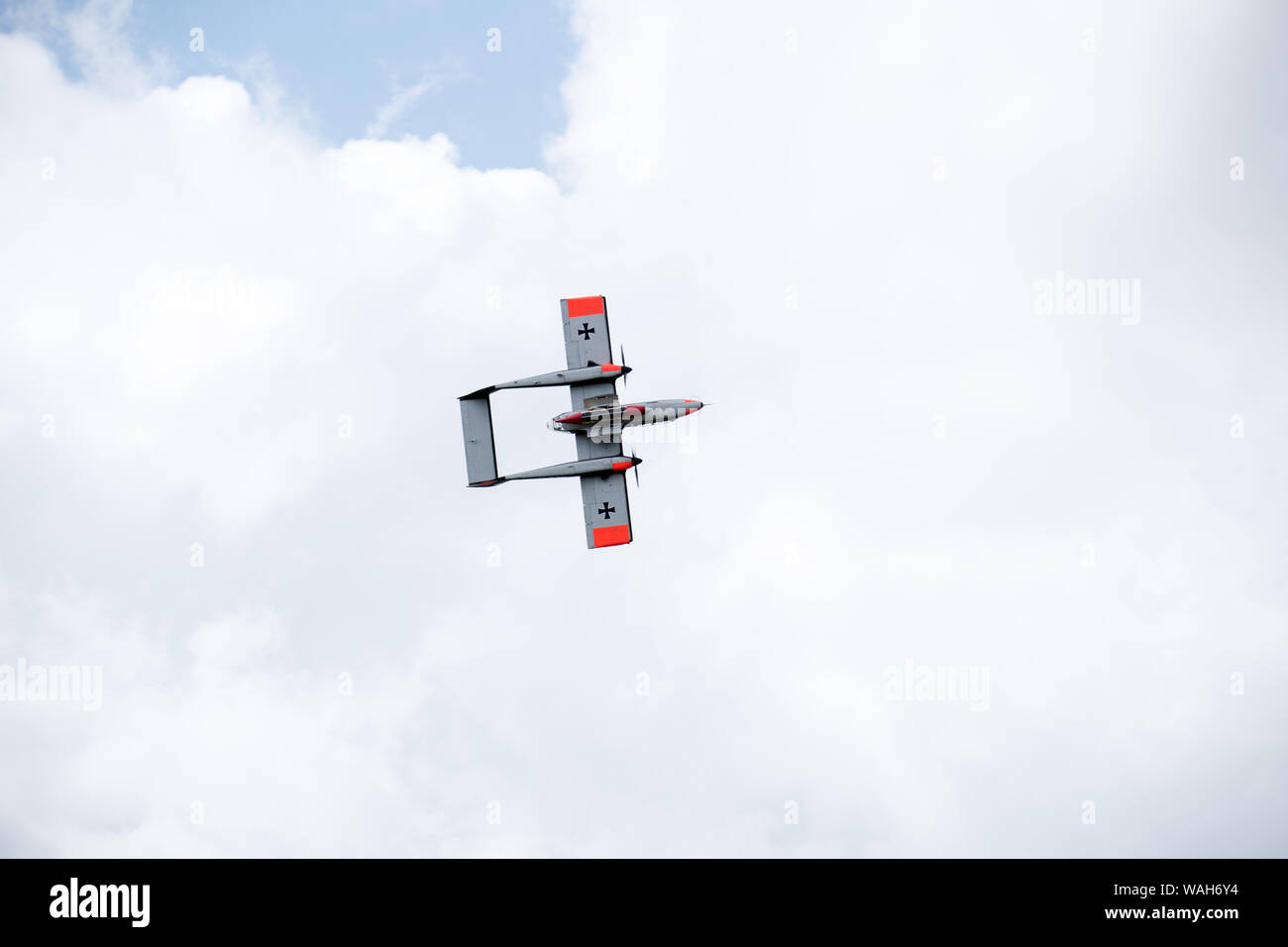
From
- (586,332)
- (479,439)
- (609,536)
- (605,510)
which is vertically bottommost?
(609,536)

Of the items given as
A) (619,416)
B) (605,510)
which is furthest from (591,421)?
(605,510)

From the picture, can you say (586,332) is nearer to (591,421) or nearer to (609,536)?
(591,421)

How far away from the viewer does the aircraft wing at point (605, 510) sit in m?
79.6

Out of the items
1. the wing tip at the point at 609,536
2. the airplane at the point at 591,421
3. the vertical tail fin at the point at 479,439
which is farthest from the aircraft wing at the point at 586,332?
the wing tip at the point at 609,536

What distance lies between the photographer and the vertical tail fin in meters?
78.9

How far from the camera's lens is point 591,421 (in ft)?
258

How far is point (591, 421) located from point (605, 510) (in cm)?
556

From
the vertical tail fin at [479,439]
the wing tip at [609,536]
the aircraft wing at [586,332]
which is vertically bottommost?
the wing tip at [609,536]

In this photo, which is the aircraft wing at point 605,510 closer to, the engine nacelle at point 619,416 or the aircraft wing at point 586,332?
the engine nacelle at point 619,416

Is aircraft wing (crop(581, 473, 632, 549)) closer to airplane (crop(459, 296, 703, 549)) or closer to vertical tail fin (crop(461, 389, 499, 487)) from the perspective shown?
airplane (crop(459, 296, 703, 549))

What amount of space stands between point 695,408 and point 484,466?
523 inches
